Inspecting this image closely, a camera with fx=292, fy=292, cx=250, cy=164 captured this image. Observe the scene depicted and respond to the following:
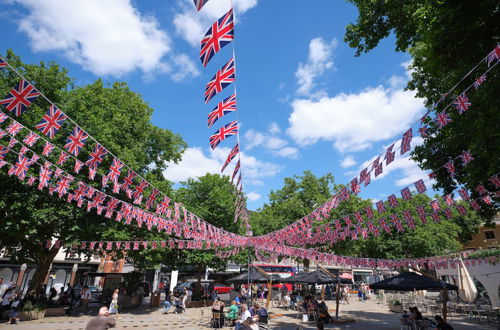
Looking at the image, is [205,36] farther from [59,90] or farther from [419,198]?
[419,198]

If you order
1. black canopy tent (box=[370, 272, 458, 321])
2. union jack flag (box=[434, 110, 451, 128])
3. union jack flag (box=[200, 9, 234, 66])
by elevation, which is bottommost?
black canopy tent (box=[370, 272, 458, 321])

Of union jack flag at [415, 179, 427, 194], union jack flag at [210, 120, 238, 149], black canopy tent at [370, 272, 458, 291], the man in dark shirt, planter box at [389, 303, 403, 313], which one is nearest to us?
the man in dark shirt

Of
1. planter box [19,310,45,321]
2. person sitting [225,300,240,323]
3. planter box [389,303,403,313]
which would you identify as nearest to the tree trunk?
planter box [19,310,45,321]

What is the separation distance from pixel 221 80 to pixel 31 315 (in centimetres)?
1628

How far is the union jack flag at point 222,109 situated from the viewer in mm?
7961

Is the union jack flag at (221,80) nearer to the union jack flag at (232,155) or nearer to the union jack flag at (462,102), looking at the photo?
the union jack flag at (232,155)

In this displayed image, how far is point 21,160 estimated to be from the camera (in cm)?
1061

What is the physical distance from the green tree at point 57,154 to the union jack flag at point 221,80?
10644 millimetres

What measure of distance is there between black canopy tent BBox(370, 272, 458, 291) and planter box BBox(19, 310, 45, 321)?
1672 cm

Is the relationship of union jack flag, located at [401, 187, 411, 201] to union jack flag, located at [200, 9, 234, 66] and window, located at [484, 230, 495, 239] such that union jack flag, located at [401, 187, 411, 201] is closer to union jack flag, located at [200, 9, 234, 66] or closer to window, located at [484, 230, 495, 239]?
union jack flag, located at [200, 9, 234, 66]

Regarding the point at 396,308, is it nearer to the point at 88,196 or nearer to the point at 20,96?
the point at 88,196

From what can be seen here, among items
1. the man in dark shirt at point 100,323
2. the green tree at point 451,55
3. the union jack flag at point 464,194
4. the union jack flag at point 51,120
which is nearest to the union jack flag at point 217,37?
the green tree at point 451,55

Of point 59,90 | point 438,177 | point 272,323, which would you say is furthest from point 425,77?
point 59,90

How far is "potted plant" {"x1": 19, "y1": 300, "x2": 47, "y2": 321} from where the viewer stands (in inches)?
573
